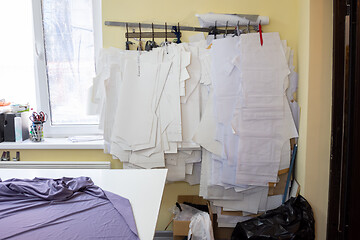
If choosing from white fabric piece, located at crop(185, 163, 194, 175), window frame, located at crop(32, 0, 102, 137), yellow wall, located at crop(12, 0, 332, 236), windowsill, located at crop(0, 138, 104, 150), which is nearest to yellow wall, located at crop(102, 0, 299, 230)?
yellow wall, located at crop(12, 0, 332, 236)

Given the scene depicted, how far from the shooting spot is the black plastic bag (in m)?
2.33

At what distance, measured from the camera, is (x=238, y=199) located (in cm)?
276

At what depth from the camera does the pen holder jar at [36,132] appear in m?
2.99

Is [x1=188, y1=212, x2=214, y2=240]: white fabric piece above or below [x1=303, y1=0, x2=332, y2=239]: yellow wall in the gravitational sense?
below

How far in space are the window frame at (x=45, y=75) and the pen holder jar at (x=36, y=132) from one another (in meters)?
0.15

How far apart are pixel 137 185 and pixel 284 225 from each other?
1.09 m

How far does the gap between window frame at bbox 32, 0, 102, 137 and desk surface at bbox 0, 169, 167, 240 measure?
981mm

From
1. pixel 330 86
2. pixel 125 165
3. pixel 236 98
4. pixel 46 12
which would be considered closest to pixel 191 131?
pixel 236 98

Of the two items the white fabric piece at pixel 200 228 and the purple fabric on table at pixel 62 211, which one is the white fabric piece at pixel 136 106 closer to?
the white fabric piece at pixel 200 228

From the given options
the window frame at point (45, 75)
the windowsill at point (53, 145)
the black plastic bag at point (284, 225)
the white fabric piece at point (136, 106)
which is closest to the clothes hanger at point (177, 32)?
the white fabric piece at point (136, 106)

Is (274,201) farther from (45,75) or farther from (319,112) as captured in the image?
(45,75)

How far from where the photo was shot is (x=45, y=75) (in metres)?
3.07

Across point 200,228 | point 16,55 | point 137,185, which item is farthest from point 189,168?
point 16,55

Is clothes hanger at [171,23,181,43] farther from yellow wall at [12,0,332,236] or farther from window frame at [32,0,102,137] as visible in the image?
window frame at [32,0,102,137]
